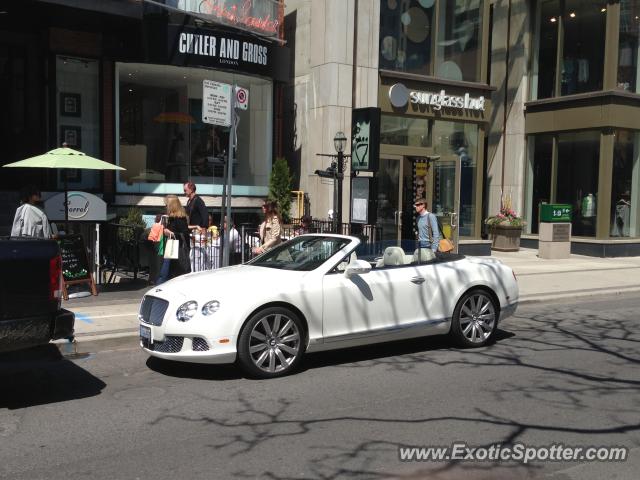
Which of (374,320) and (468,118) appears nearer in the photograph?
(374,320)

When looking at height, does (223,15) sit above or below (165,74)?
above

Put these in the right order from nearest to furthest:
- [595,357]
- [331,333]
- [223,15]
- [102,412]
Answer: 1. [102,412]
2. [331,333]
3. [595,357]
4. [223,15]

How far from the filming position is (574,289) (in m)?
13.1

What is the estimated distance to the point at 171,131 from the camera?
621 inches

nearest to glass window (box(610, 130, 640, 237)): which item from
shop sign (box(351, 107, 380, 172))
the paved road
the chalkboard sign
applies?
shop sign (box(351, 107, 380, 172))

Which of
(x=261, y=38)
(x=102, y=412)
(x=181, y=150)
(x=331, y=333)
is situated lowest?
(x=102, y=412)

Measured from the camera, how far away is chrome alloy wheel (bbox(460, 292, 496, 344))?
26.5ft

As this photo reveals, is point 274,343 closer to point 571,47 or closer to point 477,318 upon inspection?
point 477,318

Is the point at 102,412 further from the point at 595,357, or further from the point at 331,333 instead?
the point at 595,357

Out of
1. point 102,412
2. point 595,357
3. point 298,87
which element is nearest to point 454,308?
point 595,357

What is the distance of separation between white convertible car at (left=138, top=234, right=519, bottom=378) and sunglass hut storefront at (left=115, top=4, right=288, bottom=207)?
25.8 feet

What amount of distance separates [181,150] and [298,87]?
4094 mm

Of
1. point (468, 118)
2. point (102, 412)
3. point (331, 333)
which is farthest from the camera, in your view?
point (468, 118)

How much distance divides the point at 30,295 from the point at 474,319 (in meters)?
5.05
